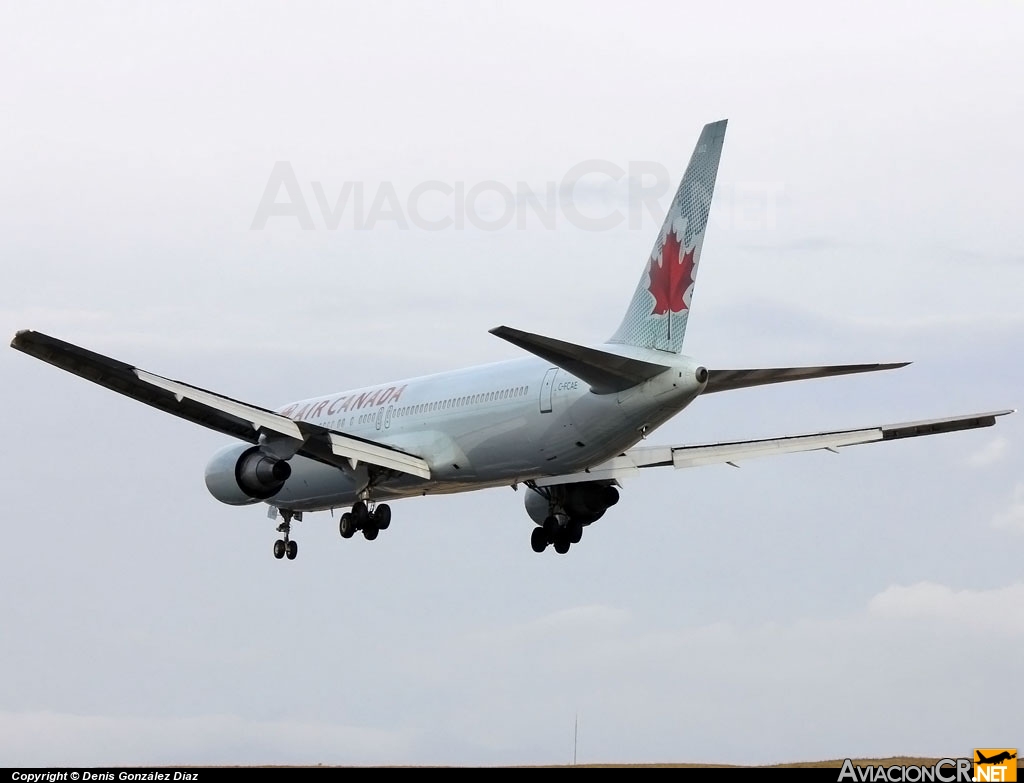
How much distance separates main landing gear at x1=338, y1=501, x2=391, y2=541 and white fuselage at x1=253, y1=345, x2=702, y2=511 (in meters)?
0.94

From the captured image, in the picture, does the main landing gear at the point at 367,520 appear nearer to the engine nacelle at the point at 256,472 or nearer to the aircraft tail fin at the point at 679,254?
the engine nacelle at the point at 256,472

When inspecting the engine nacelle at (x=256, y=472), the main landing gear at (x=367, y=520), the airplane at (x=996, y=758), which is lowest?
the airplane at (x=996, y=758)

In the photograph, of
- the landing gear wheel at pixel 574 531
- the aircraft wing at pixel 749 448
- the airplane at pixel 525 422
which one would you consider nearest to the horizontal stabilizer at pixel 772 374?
the airplane at pixel 525 422

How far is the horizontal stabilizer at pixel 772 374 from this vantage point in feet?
131

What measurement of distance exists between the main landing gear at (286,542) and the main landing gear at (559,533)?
8473mm

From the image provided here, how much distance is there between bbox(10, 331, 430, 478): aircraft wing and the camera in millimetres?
41000

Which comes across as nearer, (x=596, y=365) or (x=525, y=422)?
(x=596, y=365)

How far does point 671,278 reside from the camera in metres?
44.4

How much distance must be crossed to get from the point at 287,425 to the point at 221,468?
687 cm

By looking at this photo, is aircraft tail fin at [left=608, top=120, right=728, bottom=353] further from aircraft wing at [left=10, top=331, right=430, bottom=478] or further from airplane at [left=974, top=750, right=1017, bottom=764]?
airplane at [left=974, top=750, right=1017, bottom=764]

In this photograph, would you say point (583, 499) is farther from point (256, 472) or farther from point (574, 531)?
point (256, 472)

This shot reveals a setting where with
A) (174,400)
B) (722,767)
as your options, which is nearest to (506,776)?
(722,767)

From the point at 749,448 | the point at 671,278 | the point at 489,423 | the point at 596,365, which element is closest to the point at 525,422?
the point at 489,423

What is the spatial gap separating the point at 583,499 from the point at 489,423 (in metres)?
5.50
